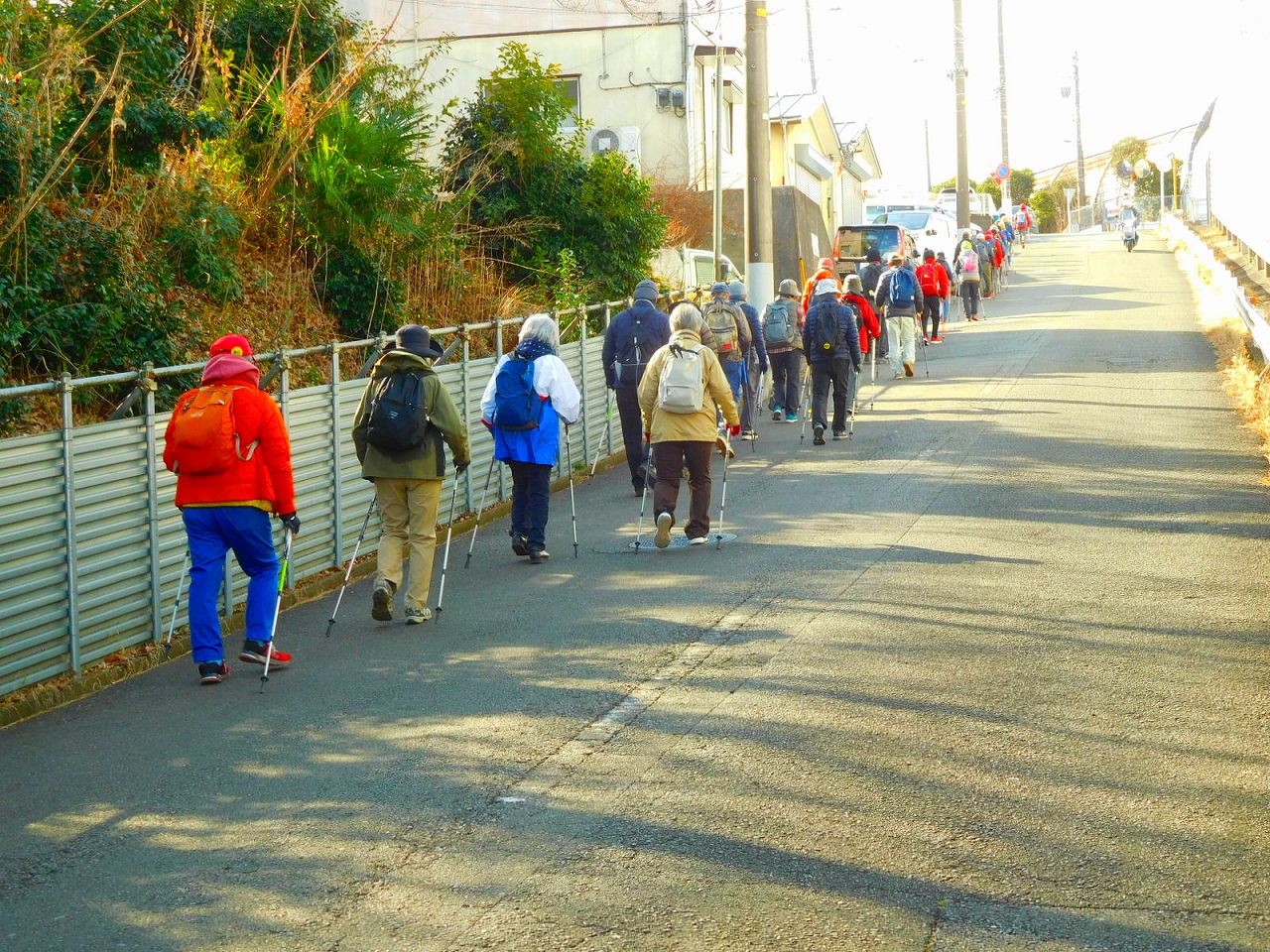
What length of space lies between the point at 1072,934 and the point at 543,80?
17.7 meters

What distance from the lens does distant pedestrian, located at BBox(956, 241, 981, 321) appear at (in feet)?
109

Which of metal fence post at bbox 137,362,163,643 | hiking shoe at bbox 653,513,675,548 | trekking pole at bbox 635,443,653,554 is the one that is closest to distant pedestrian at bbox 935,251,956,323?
trekking pole at bbox 635,443,653,554

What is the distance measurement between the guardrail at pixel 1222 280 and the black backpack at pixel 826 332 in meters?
5.19

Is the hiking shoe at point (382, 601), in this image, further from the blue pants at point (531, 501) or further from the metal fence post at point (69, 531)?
the blue pants at point (531, 501)

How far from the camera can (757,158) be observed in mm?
22062

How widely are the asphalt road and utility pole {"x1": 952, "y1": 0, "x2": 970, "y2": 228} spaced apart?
37.6 meters

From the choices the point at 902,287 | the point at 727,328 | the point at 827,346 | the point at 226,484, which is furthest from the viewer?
the point at 902,287

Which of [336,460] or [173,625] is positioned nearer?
[173,625]

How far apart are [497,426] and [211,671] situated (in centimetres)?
360

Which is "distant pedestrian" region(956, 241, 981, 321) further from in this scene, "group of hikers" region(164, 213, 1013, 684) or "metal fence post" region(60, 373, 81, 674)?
"metal fence post" region(60, 373, 81, 674)

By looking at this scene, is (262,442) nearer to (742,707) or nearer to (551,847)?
(742,707)

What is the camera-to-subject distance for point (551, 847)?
587 centimetres

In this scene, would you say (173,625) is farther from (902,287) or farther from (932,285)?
(932,285)

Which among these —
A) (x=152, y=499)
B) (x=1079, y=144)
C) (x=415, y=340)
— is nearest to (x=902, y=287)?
(x=415, y=340)
